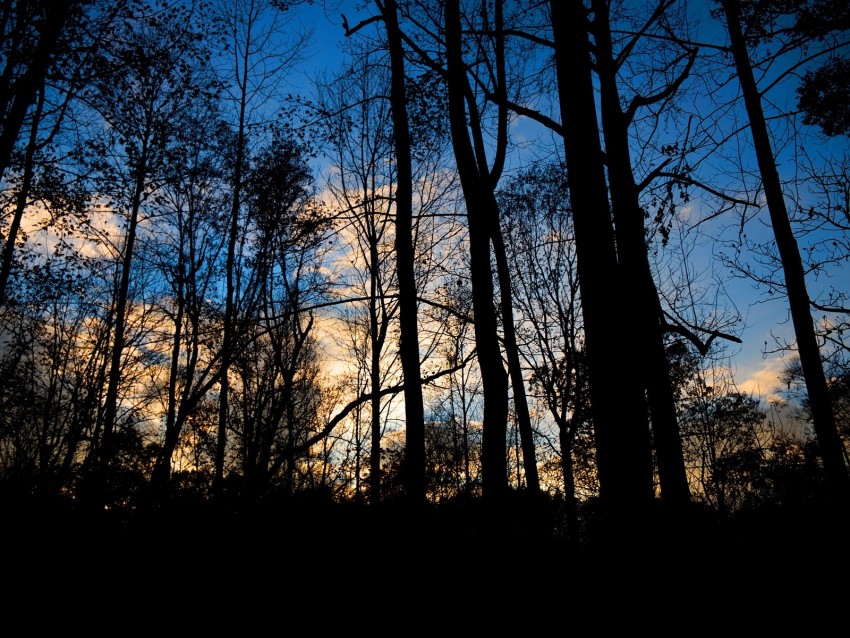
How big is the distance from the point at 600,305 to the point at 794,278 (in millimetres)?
5731

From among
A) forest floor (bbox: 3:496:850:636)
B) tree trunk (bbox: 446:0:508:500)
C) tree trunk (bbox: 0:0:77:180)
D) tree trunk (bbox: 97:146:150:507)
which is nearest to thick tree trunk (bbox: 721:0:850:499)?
forest floor (bbox: 3:496:850:636)

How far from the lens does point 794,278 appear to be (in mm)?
6883

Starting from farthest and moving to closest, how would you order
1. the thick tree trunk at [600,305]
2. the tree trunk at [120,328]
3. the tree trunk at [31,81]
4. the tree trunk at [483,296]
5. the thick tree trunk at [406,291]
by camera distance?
the tree trunk at [120,328], the tree trunk at [483,296], the thick tree trunk at [406,291], the tree trunk at [31,81], the thick tree trunk at [600,305]

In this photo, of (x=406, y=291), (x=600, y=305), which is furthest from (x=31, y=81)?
(x=600, y=305)

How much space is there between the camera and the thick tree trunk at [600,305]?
3.05 metres

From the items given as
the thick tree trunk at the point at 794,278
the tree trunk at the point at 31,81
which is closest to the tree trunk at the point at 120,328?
the tree trunk at the point at 31,81

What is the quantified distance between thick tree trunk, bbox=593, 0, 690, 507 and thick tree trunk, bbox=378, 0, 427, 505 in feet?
10.4

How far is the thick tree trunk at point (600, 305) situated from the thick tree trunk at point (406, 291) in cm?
369

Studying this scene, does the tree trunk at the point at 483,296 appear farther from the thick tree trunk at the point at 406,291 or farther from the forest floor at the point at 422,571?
the forest floor at the point at 422,571

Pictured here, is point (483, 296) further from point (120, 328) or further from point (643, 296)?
point (120, 328)

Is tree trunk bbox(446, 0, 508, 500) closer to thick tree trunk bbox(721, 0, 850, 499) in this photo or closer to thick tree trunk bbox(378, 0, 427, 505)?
thick tree trunk bbox(378, 0, 427, 505)

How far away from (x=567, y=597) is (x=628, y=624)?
2.60 feet

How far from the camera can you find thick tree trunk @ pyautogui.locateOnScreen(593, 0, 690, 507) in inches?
231

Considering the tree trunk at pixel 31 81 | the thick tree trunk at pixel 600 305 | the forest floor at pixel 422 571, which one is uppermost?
the tree trunk at pixel 31 81
